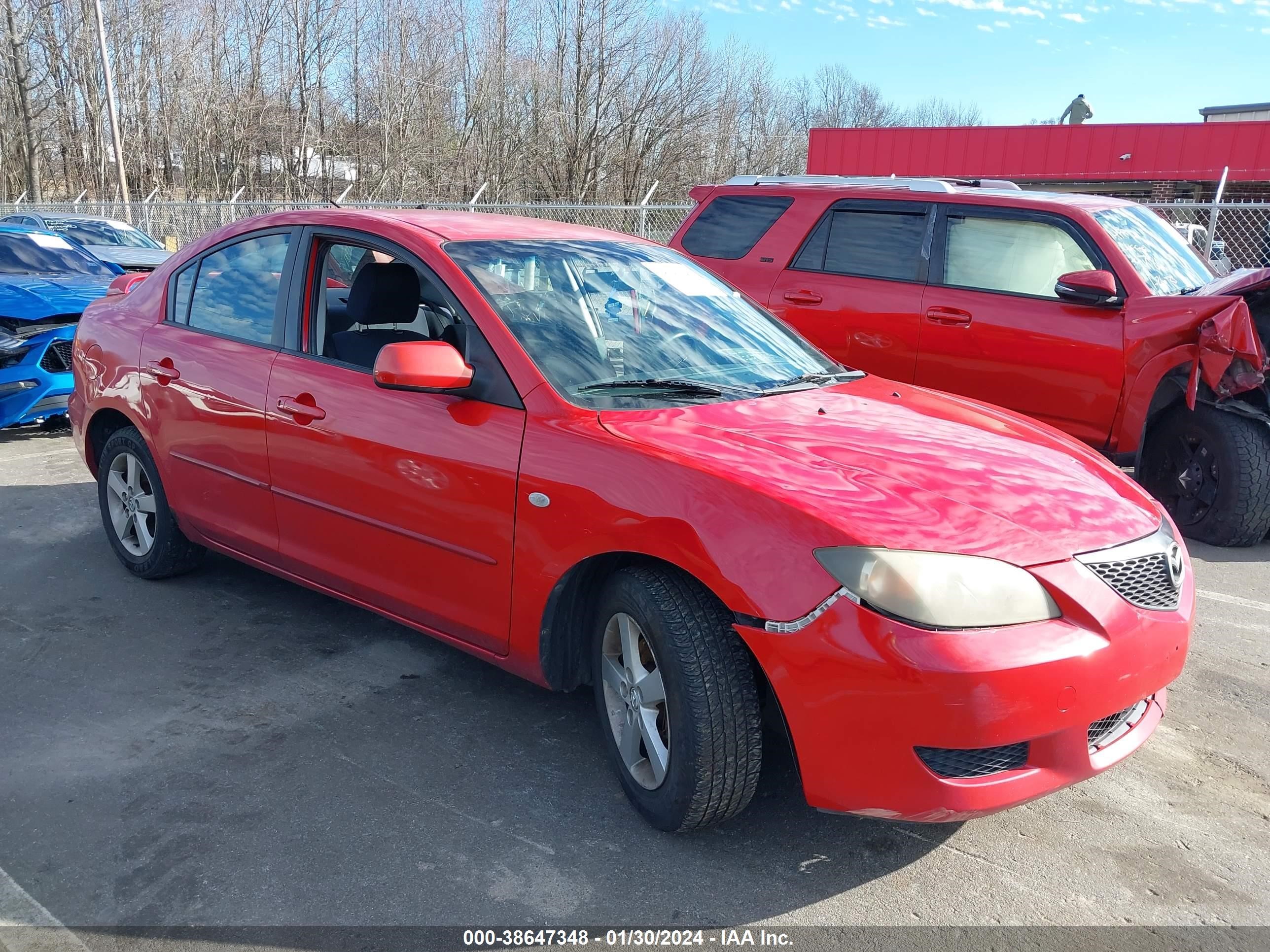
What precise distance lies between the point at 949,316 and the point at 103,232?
14202 mm

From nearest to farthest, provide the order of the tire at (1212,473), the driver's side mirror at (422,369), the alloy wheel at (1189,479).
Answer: the driver's side mirror at (422,369) → the tire at (1212,473) → the alloy wheel at (1189,479)

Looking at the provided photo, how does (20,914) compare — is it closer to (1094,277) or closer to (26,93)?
(1094,277)

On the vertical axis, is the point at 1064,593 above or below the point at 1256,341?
below

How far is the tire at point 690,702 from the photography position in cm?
264

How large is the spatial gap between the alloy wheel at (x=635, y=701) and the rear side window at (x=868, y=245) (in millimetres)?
4238

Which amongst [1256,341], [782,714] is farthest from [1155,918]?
[1256,341]

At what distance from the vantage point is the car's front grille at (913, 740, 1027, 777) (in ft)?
7.98

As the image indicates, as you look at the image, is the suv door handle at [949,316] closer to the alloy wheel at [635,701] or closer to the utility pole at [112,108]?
the alloy wheel at [635,701]

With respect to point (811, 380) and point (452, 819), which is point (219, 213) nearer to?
point (811, 380)

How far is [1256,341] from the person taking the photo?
5484mm

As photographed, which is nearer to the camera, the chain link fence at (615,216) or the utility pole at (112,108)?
the chain link fence at (615,216)

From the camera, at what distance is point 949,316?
6.25 meters

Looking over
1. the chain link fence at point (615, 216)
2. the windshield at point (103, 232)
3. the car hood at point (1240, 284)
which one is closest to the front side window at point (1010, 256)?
the car hood at point (1240, 284)

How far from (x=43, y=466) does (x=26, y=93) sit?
3703 cm
